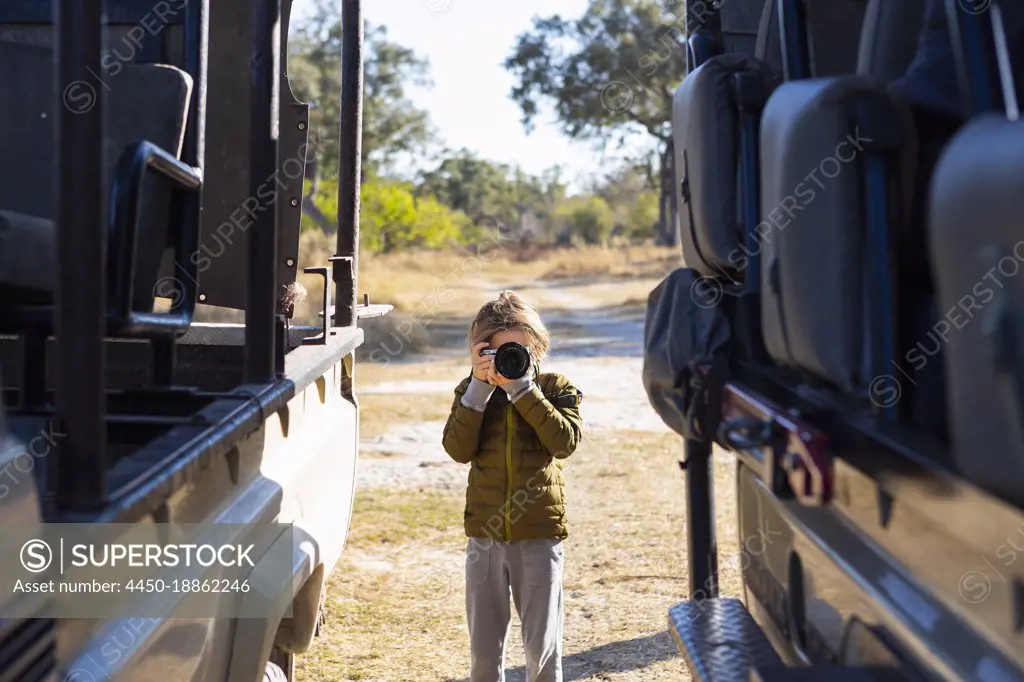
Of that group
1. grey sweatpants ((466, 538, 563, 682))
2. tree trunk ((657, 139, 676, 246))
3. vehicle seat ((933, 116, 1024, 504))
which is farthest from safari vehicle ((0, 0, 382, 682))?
tree trunk ((657, 139, 676, 246))

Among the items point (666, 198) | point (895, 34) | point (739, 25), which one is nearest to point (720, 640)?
point (895, 34)

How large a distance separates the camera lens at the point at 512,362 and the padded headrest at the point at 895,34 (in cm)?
139

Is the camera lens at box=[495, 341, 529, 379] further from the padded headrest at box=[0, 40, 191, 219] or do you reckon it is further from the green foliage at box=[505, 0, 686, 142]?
the green foliage at box=[505, 0, 686, 142]

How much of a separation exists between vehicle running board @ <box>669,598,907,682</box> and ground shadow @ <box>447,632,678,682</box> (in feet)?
5.30

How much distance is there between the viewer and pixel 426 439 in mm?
8773

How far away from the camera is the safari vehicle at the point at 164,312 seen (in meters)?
1.54

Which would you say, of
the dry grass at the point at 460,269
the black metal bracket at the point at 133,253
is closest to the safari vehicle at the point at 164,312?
the black metal bracket at the point at 133,253

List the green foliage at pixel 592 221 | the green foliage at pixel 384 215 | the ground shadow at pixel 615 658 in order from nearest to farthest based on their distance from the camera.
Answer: the ground shadow at pixel 615 658
the green foliage at pixel 384 215
the green foliage at pixel 592 221

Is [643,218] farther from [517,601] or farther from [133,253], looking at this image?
[133,253]

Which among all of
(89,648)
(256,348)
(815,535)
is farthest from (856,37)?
(89,648)

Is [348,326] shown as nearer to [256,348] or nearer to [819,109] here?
[256,348]

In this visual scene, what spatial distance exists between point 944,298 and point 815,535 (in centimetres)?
88

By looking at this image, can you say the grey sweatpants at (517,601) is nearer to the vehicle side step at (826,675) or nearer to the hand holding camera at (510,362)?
the hand holding camera at (510,362)

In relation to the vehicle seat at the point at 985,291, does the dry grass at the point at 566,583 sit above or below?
below
